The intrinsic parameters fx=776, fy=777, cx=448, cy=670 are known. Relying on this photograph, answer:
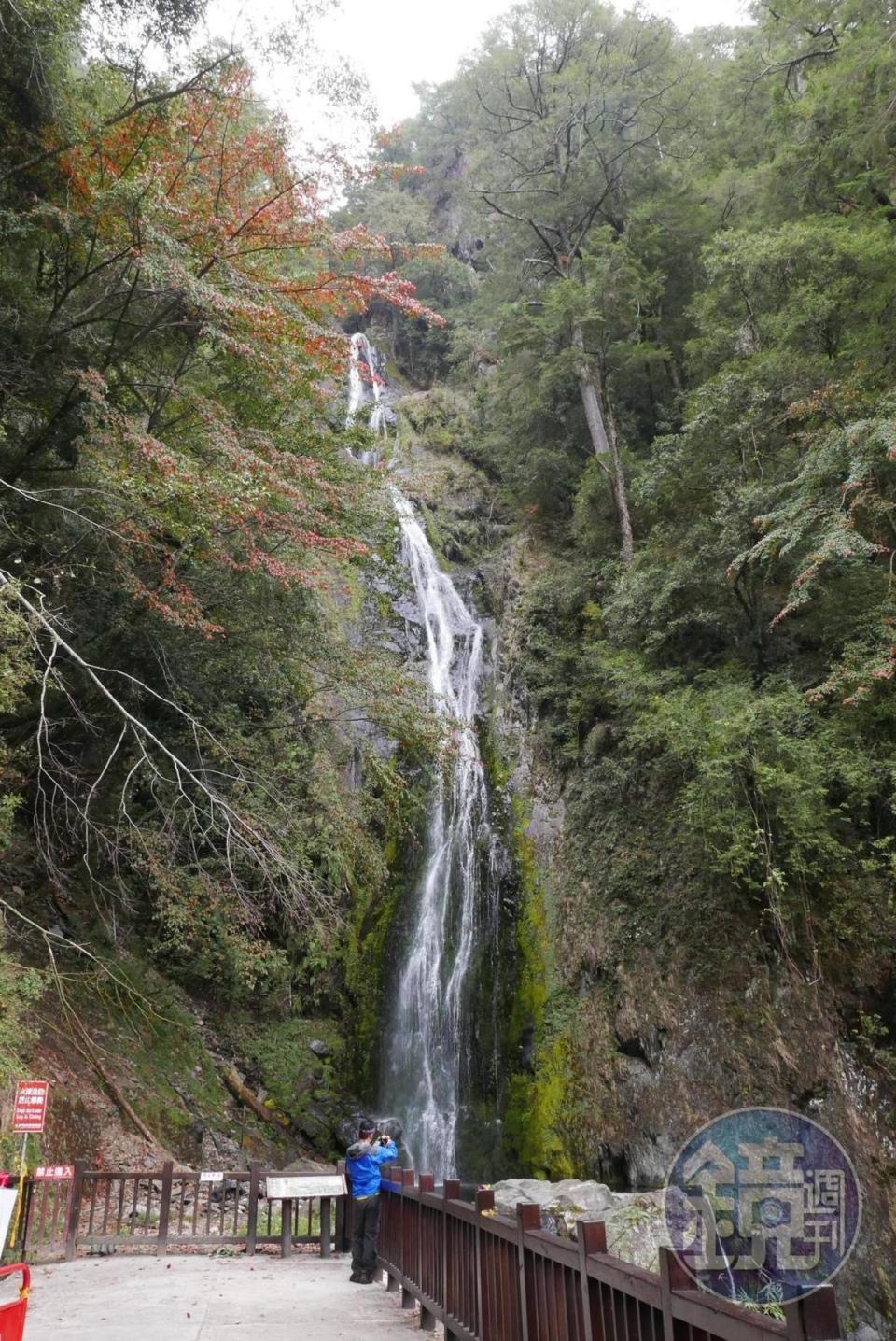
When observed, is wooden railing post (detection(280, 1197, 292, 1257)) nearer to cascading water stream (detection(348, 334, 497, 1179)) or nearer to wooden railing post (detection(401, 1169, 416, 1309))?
wooden railing post (detection(401, 1169, 416, 1309))

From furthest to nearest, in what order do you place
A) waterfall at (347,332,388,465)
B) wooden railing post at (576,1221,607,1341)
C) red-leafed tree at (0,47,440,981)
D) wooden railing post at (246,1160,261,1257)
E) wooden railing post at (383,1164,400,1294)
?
waterfall at (347,332,388,465), red-leafed tree at (0,47,440,981), wooden railing post at (246,1160,261,1257), wooden railing post at (383,1164,400,1294), wooden railing post at (576,1221,607,1341)

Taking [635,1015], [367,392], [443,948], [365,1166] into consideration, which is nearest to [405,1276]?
[365,1166]

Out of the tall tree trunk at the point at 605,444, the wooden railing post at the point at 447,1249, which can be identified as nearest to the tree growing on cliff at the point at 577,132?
the tall tree trunk at the point at 605,444

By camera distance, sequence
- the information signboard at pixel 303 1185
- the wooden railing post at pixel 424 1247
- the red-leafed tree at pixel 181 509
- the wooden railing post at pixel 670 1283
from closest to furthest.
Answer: the wooden railing post at pixel 670 1283, the wooden railing post at pixel 424 1247, the information signboard at pixel 303 1185, the red-leafed tree at pixel 181 509

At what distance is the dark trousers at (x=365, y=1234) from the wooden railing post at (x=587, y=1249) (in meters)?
3.85

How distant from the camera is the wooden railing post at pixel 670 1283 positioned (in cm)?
221

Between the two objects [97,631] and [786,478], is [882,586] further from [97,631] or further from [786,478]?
[97,631]

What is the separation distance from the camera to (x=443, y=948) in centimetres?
1291

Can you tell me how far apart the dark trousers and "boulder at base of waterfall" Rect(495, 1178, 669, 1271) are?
103cm

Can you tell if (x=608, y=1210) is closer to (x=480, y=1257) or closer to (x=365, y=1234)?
(x=365, y=1234)

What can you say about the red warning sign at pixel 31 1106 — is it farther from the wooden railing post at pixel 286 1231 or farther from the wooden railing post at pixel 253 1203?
the wooden railing post at pixel 286 1231

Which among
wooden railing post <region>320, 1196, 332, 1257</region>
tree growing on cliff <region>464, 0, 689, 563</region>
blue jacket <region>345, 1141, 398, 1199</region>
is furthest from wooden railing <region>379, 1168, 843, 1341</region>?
tree growing on cliff <region>464, 0, 689, 563</region>

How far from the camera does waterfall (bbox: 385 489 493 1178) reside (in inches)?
436

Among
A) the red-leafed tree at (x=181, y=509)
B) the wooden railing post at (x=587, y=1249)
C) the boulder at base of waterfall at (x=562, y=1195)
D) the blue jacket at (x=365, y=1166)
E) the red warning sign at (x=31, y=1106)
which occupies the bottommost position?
the boulder at base of waterfall at (x=562, y=1195)
